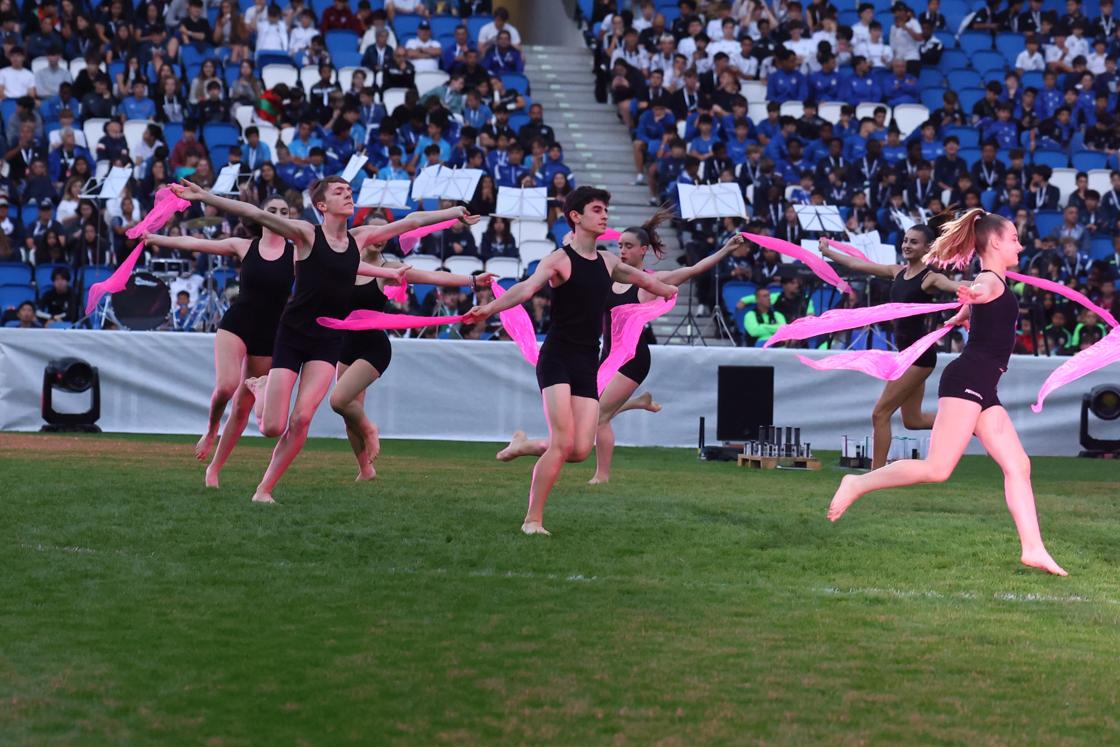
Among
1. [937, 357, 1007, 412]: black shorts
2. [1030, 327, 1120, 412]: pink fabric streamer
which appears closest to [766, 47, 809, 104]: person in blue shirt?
[1030, 327, 1120, 412]: pink fabric streamer

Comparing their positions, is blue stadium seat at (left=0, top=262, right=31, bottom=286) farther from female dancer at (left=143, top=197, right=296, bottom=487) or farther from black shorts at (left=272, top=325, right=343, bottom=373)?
black shorts at (left=272, top=325, right=343, bottom=373)

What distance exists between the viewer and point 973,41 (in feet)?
96.0

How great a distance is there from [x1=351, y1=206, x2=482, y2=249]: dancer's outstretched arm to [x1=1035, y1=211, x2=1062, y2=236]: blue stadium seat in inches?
631

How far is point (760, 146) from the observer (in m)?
24.3

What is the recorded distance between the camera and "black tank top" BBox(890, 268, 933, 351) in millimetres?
12531

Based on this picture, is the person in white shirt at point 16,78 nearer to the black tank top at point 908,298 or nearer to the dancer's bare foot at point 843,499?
the black tank top at point 908,298

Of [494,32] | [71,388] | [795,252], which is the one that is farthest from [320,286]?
[494,32]

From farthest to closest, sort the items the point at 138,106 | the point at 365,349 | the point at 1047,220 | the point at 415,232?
the point at 1047,220, the point at 138,106, the point at 365,349, the point at 415,232

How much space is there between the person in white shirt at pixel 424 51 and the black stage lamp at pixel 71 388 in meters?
9.15

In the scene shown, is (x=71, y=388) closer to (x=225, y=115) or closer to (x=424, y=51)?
(x=225, y=115)

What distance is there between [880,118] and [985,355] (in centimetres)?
1791

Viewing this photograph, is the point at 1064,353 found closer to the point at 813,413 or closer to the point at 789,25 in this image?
the point at 813,413

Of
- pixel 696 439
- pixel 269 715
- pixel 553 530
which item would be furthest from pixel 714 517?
pixel 696 439

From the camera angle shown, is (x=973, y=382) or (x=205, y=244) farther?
(x=205, y=244)
